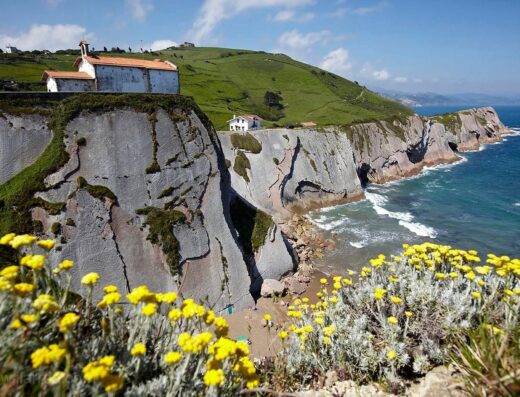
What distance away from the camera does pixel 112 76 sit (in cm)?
3186

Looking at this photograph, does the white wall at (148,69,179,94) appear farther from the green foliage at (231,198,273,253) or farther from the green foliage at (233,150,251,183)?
the green foliage at (231,198,273,253)

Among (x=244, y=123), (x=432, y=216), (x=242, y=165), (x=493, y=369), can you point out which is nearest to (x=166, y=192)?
(x=242, y=165)

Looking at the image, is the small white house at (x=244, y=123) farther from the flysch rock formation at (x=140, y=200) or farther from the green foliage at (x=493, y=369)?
the green foliage at (x=493, y=369)

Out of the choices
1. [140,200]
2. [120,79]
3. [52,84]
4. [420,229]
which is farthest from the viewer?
[420,229]

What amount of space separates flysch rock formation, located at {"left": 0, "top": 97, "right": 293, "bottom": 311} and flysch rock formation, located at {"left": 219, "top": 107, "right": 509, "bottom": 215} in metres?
15.7

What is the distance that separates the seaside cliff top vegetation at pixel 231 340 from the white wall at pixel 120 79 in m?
30.2

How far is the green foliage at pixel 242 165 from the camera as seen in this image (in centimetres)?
4481

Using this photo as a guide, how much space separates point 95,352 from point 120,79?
112 ft

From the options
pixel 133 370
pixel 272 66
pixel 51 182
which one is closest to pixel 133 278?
pixel 51 182

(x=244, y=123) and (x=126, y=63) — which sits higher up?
(x=126, y=63)

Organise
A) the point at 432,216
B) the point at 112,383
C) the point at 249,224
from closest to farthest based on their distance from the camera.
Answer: the point at 112,383
the point at 249,224
the point at 432,216

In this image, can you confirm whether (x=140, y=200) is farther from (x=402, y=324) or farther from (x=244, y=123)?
(x=244, y=123)

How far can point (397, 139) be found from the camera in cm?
7250

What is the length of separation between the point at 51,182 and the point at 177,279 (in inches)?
431
